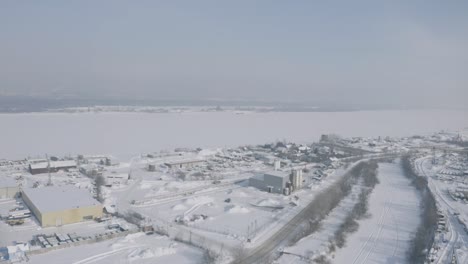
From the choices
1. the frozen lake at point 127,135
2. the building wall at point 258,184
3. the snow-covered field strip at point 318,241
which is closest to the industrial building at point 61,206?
the snow-covered field strip at point 318,241

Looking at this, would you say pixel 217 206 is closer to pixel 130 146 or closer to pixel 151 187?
pixel 151 187

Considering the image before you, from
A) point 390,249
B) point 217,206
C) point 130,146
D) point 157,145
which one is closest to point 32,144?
point 130,146

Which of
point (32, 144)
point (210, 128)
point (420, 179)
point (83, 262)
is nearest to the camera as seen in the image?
point (83, 262)

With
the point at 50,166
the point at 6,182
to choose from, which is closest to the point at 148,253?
the point at 6,182

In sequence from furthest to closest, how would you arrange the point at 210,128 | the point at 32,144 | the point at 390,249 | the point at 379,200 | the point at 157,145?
the point at 210,128 → the point at 157,145 → the point at 32,144 → the point at 379,200 → the point at 390,249

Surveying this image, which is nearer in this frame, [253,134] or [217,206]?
[217,206]

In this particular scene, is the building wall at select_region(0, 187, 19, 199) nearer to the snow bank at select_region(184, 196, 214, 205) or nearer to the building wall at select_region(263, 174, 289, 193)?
the snow bank at select_region(184, 196, 214, 205)

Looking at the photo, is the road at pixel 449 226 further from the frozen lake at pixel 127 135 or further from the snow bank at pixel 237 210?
the frozen lake at pixel 127 135
